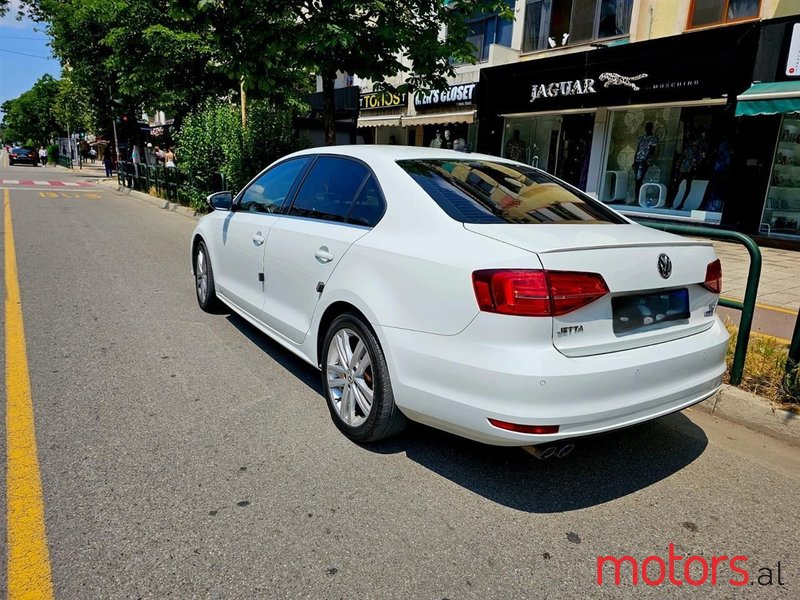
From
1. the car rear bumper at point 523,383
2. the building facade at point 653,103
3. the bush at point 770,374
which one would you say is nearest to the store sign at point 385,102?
the building facade at point 653,103

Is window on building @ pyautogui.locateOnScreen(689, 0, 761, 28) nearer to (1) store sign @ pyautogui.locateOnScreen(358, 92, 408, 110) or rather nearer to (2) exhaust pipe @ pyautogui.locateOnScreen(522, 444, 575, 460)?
(1) store sign @ pyautogui.locateOnScreen(358, 92, 408, 110)

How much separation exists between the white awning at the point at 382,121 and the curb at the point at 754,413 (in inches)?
606

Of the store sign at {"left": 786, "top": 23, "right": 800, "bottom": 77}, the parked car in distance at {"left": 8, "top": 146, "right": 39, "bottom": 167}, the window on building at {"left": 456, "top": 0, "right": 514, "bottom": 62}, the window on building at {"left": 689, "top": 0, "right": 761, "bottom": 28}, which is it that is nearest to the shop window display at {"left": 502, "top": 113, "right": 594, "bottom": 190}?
the window on building at {"left": 456, "top": 0, "right": 514, "bottom": 62}

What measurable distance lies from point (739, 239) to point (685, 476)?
1770mm

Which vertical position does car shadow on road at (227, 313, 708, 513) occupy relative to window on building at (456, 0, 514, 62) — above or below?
below

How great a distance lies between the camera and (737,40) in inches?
425

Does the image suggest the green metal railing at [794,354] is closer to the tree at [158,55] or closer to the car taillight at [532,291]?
the car taillight at [532,291]

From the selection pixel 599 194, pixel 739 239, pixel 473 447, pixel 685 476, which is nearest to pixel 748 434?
pixel 685 476

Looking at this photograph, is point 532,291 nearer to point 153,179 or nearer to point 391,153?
point 391,153

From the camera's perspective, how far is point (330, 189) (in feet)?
12.8

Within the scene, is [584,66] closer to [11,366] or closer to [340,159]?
[340,159]

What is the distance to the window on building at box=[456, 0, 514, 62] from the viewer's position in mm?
16422

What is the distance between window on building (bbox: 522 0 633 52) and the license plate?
12446mm

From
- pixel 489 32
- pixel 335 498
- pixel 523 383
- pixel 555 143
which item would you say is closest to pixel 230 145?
pixel 555 143
